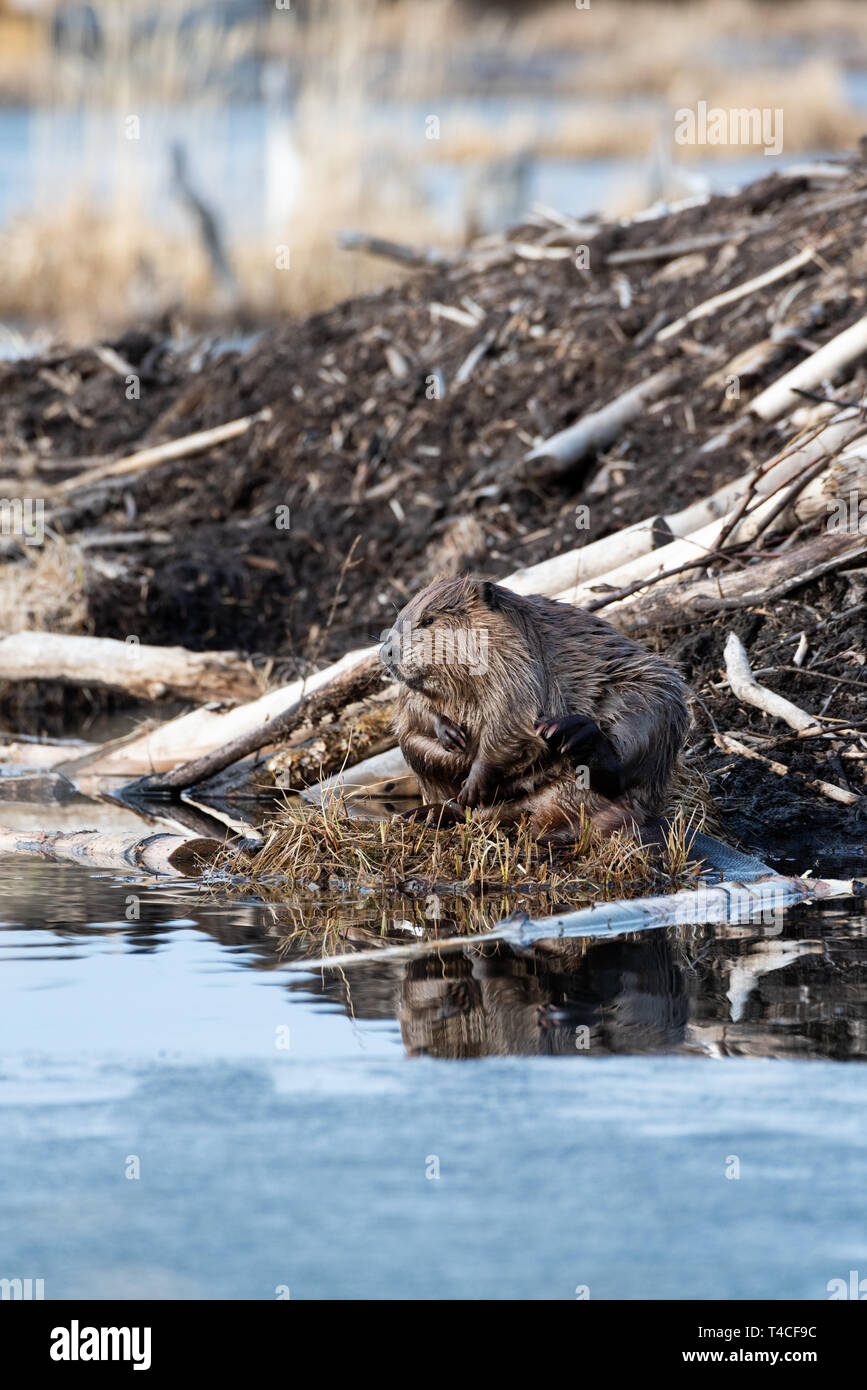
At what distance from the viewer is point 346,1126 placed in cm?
381

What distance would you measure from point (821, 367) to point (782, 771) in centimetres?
319

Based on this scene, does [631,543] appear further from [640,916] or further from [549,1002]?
[549,1002]

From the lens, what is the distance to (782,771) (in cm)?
698

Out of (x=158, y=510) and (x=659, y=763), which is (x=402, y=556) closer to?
(x=158, y=510)

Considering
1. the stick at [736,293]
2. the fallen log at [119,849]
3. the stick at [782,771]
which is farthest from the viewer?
the stick at [736,293]

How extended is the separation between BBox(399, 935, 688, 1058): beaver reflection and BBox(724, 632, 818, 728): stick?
186 centimetres

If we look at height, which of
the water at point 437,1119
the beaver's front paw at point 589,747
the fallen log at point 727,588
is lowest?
the water at point 437,1119

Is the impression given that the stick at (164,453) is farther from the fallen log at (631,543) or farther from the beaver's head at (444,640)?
the beaver's head at (444,640)

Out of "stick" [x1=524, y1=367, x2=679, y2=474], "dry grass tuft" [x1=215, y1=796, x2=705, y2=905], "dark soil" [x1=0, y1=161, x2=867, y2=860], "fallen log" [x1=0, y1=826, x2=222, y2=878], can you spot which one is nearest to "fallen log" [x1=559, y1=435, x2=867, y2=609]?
"dark soil" [x1=0, y1=161, x2=867, y2=860]

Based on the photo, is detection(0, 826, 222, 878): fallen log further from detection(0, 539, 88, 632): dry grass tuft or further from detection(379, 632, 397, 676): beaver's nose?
detection(0, 539, 88, 632): dry grass tuft

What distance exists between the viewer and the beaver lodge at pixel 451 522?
707 cm

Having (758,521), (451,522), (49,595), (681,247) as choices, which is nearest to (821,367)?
(758,521)

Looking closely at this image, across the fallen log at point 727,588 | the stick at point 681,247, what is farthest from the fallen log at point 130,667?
the stick at point 681,247

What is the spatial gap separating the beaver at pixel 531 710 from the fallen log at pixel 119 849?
0.94 m
